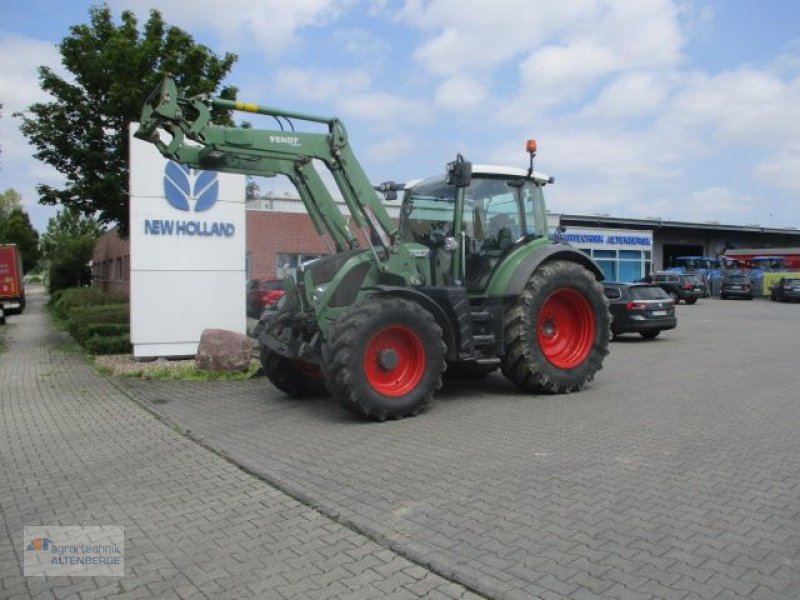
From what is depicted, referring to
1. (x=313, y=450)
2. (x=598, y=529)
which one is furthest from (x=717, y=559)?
(x=313, y=450)

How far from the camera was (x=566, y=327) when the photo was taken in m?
9.43

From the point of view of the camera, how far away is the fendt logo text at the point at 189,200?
1209cm

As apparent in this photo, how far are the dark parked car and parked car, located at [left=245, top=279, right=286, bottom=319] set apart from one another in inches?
390

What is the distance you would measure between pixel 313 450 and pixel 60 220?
57834mm

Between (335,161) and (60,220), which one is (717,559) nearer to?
(335,161)

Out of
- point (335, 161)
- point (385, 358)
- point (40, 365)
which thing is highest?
point (335, 161)

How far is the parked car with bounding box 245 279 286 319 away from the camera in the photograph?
20953 mm

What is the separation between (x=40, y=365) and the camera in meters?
12.7

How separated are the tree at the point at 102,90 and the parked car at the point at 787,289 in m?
30.2

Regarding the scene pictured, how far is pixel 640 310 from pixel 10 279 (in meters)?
26.1

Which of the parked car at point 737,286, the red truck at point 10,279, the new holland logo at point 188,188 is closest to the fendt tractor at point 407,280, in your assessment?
the new holland logo at point 188,188

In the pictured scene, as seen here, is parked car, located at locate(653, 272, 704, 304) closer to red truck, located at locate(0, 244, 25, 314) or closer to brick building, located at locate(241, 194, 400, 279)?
brick building, located at locate(241, 194, 400, 279)

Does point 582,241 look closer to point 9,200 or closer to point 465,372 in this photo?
point 465,372

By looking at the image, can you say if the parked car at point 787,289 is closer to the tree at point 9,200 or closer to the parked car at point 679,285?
the parked car at point 679,285
